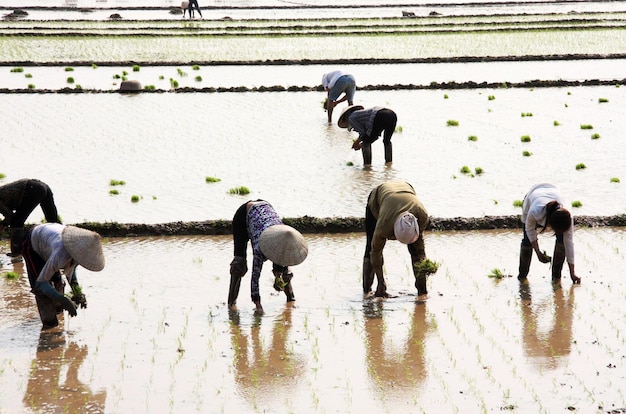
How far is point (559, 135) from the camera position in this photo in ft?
50.1

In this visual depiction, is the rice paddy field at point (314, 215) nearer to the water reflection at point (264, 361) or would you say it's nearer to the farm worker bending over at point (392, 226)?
the water reflection at point (264, 361)

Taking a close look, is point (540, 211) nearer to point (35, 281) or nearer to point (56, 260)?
point (56, 260)

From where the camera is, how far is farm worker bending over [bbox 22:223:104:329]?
709 cm

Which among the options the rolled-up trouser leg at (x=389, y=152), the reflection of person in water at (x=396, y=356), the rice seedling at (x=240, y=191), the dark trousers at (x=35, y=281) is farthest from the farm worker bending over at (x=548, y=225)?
the rolled-up trouser leg at (x=389, y=152)

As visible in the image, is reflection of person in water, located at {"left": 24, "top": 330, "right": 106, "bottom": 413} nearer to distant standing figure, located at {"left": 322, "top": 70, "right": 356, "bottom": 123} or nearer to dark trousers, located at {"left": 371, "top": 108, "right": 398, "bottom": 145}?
dark trousers, located at {"left": 371, "top": 108, "right": 398, "bottom": 145}

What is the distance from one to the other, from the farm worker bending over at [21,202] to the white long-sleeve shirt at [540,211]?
14.4 feet

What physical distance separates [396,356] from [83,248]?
2449 mm

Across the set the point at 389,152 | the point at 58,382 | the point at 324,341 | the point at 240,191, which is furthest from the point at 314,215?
the point at 58,382

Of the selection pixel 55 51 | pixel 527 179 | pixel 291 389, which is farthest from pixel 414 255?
pixel 55 51

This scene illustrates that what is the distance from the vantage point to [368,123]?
13.0 meters

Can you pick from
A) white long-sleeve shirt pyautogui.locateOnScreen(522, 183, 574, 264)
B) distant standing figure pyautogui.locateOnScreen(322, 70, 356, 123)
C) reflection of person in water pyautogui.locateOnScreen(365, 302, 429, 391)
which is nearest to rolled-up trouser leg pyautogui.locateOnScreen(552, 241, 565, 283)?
white long-sleeve shirt pyautogui.locateOnScreen(522, 183, 574, 264)

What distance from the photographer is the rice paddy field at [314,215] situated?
6598 millimetres

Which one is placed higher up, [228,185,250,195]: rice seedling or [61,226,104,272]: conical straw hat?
[61,226,104,272]: conical straw hat

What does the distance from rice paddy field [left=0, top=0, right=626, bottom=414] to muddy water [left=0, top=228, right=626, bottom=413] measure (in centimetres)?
2
